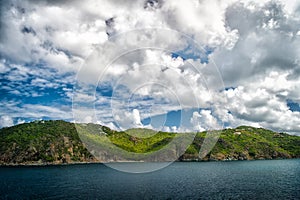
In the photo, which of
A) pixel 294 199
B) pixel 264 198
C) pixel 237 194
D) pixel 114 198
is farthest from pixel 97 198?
pixel 294 199

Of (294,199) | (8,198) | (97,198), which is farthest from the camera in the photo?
(8,198)

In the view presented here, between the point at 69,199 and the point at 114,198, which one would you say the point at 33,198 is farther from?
the point at 114,198

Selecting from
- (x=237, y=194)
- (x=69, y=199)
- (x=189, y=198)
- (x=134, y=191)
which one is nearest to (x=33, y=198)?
(x=69, y=199)

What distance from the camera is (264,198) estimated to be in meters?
71.9

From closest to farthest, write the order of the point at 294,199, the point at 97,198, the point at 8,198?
the point at 294,199 → the point at 97,198 → the point at 8,198

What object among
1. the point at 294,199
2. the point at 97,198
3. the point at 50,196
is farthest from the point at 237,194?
the point at 50,196

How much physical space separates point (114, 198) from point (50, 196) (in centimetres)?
2520

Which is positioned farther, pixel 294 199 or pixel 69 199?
pixel 69 199

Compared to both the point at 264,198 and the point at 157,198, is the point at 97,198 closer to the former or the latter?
the point at 157,198

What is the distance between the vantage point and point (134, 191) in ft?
279

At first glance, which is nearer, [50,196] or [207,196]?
[207,196]

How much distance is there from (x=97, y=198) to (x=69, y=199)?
944 centimetres

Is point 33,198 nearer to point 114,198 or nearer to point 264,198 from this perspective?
point 114,198

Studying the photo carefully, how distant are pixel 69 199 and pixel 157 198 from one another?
28.1 m
